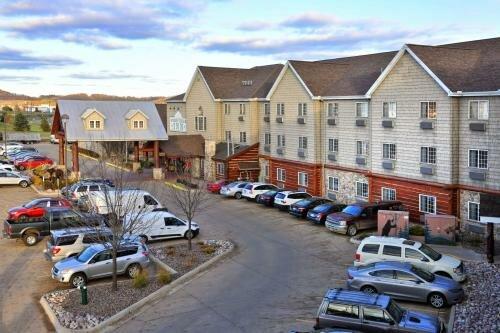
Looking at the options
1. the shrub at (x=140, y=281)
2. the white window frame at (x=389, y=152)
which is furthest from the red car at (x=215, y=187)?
the shrub at (x=140, y=281)

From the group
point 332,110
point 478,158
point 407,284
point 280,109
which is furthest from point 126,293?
point 280,109

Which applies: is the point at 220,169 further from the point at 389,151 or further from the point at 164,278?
the point at 164,278

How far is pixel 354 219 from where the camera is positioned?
102ft

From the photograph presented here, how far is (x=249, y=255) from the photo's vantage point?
88.5ft

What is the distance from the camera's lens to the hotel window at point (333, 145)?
4050 cm

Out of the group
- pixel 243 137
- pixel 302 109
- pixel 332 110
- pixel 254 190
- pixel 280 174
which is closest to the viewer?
pixel 332 110

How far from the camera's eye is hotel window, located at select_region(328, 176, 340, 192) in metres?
40.5

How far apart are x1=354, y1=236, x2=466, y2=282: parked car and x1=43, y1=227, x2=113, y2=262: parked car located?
10857 mm

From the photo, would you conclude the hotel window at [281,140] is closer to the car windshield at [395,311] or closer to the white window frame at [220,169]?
the white window frame at [220,169]

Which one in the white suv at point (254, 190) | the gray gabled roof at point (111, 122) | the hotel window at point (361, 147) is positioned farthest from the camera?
the gray gabled roof at point (111, 122)

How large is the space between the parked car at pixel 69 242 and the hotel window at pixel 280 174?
22733 mm

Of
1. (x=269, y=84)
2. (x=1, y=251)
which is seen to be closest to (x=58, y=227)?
(x=1, y=251)

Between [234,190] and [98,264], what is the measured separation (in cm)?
2158

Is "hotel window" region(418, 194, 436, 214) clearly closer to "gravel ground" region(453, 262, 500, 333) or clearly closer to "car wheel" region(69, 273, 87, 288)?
"gravel ground" region(453, 262, 500, 333)
